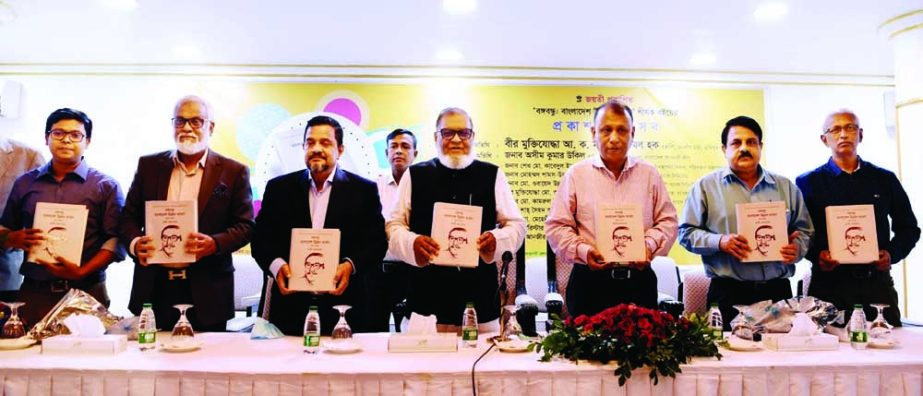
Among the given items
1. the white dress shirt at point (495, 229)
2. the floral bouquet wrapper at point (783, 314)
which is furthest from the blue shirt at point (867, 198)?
the white dress shirt at point (495, 229)

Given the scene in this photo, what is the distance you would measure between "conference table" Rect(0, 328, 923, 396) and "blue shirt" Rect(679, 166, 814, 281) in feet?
2.49

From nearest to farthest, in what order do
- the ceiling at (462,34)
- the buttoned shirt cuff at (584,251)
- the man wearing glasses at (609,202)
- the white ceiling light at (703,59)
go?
the buttoned shirt cuff at (584,251) < the man wearing glasses at (609,202) < the ceiling at (462,34) < the white ceiling light at (703,59)

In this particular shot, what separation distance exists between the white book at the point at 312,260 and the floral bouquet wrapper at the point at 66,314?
0.75 metres

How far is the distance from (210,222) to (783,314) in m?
2.44

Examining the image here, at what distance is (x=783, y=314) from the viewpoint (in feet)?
7.75

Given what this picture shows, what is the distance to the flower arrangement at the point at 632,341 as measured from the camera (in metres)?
1.89

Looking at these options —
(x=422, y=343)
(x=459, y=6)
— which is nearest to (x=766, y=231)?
(x=422, y=343)

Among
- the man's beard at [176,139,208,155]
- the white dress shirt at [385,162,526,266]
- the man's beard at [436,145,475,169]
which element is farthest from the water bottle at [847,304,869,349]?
the man's beard at [176,139,208,155]

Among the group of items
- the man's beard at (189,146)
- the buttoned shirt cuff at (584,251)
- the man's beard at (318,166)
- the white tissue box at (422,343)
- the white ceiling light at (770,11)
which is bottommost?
the white tissue box at (422,343)

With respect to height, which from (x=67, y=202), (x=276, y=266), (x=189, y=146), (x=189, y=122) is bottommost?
(x=276, y=266)

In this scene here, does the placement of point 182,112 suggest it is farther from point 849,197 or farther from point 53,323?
point 849,197

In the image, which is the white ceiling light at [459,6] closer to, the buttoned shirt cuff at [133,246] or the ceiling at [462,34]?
the ceiling at [462,34]

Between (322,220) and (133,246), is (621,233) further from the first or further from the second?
(133,246)

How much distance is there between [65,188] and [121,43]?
303 centimetres
